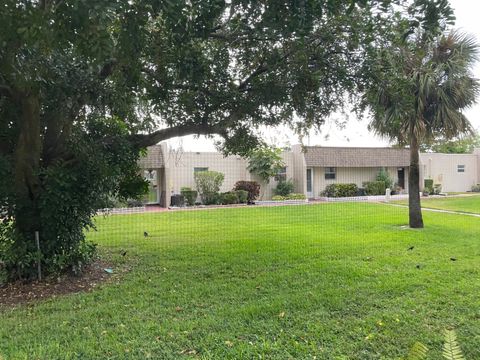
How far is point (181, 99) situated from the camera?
663 cm

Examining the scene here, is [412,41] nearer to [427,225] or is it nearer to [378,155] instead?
[427,225]

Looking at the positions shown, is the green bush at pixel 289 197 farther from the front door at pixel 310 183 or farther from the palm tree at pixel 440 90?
the palm tree at pixel 440 90

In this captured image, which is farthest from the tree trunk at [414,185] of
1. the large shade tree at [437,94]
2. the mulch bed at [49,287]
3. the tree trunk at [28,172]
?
the tree trunk at [28,172]

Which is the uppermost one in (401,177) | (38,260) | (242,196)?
(401,177)

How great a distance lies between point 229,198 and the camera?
21219 millimetres

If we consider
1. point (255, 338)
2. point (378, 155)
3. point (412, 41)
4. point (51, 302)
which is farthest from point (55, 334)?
point (378, 155)

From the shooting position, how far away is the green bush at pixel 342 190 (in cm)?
2473

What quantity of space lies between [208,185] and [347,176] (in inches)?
419

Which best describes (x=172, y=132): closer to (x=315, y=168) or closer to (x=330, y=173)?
(x=315, y=168)

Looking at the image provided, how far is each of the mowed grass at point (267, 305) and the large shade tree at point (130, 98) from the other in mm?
1485

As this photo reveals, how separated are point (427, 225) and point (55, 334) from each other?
11.0 m

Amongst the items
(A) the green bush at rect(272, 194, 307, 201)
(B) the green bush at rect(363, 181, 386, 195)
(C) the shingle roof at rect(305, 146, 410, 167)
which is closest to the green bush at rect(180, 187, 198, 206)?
(A) the green bush at rect(272, 194, 307, 201)

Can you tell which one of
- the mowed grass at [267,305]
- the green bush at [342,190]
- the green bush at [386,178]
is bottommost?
the mowed grass at [267,305]

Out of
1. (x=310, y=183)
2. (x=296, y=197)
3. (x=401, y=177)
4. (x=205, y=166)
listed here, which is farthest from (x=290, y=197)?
(x=401, y=177)
